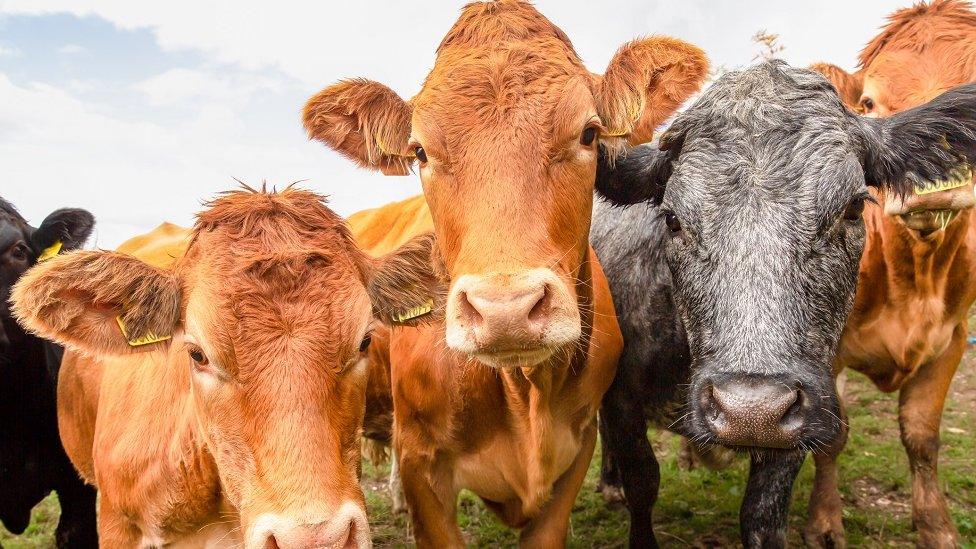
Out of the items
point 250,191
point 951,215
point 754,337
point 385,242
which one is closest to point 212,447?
point 250,191

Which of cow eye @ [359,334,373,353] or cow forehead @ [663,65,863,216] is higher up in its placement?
cow forehead @ [663,65,863,216]

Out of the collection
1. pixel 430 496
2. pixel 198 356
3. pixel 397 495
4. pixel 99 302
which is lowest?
pixel 397 495

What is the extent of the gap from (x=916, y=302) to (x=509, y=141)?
139 inches

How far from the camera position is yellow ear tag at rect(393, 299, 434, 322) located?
351 cm

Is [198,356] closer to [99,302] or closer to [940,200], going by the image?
[99,302]

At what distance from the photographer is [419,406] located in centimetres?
404

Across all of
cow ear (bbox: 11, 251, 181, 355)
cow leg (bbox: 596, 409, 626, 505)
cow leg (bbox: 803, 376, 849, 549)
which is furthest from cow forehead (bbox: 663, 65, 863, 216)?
cow leg (bbox: 596, 409, 626, 505)

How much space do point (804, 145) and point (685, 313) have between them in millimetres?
971

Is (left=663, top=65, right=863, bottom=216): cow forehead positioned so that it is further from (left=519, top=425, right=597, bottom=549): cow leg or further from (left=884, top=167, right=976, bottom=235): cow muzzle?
(left=519, top=425, right=597, bottom=549): cow leg

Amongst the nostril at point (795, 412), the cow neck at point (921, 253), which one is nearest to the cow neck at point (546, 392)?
the nostril at point (795, 412)

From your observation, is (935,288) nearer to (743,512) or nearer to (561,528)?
(743,512)

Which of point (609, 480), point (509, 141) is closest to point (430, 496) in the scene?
point (509, 141)

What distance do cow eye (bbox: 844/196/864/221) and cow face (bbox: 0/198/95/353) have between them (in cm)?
513

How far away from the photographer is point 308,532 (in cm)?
244
